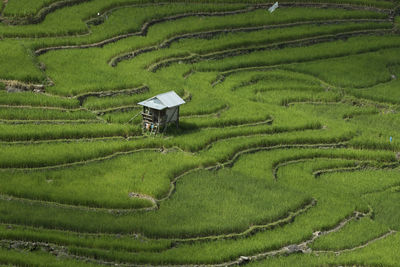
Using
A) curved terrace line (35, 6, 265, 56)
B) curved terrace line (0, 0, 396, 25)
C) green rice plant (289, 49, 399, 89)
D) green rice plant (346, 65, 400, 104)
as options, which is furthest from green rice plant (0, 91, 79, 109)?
green rice plant (346, 65, 400, 104)

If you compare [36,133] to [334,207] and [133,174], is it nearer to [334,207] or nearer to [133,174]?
[133,174]

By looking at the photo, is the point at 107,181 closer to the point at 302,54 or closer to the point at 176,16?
the point at 302,54

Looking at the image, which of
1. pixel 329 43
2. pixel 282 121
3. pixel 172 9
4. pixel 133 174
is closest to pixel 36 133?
pixel 133 174

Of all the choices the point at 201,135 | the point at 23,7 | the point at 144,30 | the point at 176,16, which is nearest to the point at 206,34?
the point at 176,16

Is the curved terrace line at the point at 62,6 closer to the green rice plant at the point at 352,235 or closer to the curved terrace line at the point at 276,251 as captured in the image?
the curved terrace line at the point at 276,251

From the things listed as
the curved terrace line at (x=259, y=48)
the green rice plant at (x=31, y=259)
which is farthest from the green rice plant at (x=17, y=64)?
the green rice plant at (x=31, y=259)

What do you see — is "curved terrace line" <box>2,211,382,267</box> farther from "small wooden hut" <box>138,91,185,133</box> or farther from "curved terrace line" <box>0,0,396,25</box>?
"curved terrace line" <box>0,0,396,25</box>

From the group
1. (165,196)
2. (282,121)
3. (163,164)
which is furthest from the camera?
(282,121)
